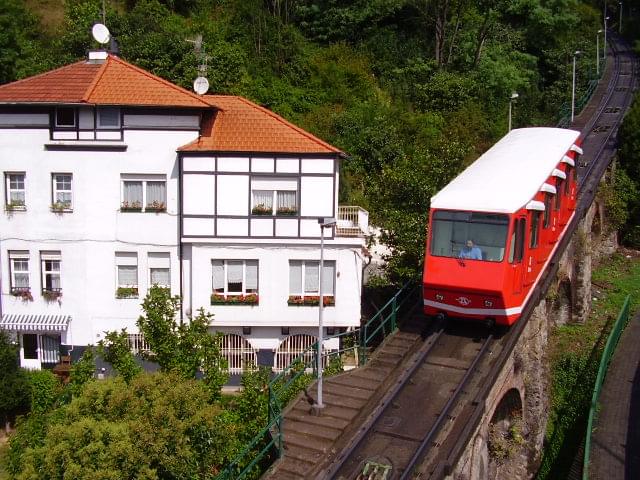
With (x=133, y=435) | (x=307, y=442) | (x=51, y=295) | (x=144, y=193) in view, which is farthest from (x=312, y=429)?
(x=51, y=295)

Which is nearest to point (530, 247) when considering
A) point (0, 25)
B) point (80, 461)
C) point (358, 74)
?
point (80, 461)

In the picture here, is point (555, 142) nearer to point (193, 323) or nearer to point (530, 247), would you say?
point (530, 247)

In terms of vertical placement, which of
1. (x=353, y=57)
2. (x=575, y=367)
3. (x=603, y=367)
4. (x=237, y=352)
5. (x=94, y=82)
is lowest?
(x=575, y=367)

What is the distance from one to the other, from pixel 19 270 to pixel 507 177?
14849mm

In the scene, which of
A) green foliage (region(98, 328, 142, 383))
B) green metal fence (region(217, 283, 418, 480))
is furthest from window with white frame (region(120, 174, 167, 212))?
green metal fence (region(217, 283, 418, 480))

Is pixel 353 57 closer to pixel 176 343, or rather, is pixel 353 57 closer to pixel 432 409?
pixel 176 343

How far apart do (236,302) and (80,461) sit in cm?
1021

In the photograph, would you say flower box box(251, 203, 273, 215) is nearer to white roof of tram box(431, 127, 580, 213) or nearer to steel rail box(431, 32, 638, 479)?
white roof of tram box(431, 127, 580, 213)

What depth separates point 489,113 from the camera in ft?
→ 139

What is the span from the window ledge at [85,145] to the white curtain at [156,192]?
140cm

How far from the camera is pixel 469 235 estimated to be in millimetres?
16812

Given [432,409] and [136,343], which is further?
[136,343]

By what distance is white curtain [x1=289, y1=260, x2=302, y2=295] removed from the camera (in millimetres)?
22000

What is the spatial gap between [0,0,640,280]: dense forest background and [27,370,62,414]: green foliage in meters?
14.0
